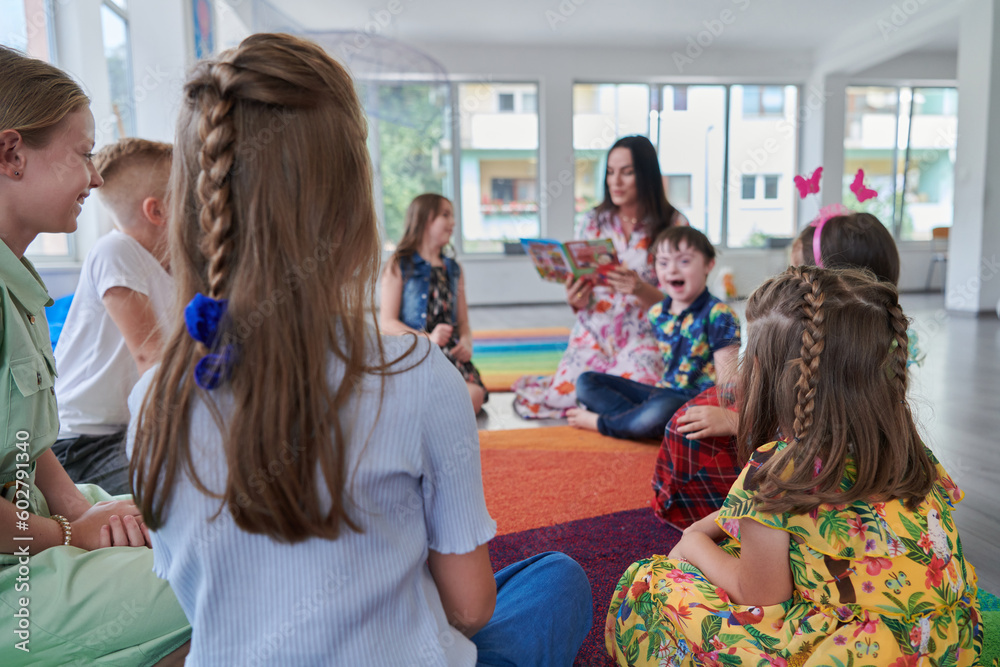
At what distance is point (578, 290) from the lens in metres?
2.87

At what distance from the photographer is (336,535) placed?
0.59 meters

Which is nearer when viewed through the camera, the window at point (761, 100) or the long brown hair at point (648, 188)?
the long brown hair at point (648, 188)

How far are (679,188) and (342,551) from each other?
772 cm

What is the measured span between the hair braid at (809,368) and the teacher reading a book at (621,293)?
1745 millimetres

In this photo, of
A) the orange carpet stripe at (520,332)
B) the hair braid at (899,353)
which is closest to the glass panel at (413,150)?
the orange carpet stripe at (520,332)

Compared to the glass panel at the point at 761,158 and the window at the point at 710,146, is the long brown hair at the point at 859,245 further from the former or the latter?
the glass panel at the point at 761,158

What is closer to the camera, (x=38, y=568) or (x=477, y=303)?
(x=38, y=568)

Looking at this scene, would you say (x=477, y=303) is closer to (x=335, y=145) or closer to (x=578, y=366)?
(x=578, y=366)

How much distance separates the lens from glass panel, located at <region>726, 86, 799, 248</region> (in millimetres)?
7703

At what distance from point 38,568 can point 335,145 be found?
70 cm

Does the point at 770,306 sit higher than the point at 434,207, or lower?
lower

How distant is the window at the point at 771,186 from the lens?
7848 mm

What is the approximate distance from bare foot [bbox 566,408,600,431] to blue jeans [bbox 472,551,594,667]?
1.56 metres

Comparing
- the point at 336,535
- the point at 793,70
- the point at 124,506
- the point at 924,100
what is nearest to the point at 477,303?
the point at 793,70
